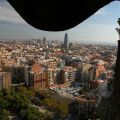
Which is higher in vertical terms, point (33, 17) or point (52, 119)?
point (33, 17)

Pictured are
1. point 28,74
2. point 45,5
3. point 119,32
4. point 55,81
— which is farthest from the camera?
point 55,81

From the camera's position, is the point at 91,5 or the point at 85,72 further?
the point at 85,72

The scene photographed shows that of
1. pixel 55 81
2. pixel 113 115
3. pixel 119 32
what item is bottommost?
pixel 55 81

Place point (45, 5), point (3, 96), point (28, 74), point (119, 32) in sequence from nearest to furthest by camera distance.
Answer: point (45, 5)
point (119, 32)
point (3, 96)
point (28, 74)

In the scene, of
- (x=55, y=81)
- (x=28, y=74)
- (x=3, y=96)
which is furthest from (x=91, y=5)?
(x=55, y=81)

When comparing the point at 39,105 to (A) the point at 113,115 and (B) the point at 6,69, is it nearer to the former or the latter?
(B) the point at 6,69

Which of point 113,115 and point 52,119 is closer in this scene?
point 113,115

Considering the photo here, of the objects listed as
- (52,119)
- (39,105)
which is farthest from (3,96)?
(52,119)

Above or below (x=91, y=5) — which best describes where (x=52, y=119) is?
below

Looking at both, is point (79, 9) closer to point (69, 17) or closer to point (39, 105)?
point (69, 17)
